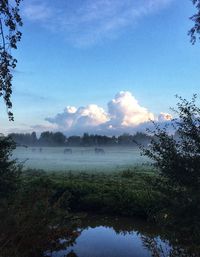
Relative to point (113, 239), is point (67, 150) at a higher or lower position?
higher

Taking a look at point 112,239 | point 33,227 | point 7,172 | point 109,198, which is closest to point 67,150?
point 109,198

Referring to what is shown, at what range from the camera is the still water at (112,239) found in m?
11.7

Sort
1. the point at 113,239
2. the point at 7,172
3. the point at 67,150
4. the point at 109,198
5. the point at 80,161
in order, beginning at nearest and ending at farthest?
the point at 7,172 < the point at 113,239 < the point at 109,198 < the point at 80,161 < the point at 67,150

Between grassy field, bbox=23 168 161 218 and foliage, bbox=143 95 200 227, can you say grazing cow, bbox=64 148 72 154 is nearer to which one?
grassy field, bbox=23 168 161 218

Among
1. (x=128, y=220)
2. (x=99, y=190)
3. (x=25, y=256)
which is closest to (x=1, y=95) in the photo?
(x=25, y=256)

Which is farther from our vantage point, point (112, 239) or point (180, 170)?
point (112, 239)

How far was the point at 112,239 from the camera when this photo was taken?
13.5 meters

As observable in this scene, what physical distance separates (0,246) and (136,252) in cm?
486

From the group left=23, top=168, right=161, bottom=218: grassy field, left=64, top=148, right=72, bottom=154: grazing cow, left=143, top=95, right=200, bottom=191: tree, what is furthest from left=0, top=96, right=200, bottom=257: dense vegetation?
left=64, top=148, right=72, bottom=154: grazing cow

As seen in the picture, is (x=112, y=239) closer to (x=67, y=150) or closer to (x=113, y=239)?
(x=113, y=239)

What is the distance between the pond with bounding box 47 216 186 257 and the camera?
11.7m

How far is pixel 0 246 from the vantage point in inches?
318

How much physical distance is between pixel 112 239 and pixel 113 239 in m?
0.03

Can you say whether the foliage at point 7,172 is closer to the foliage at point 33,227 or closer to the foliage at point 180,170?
the foliage at point 33,227
